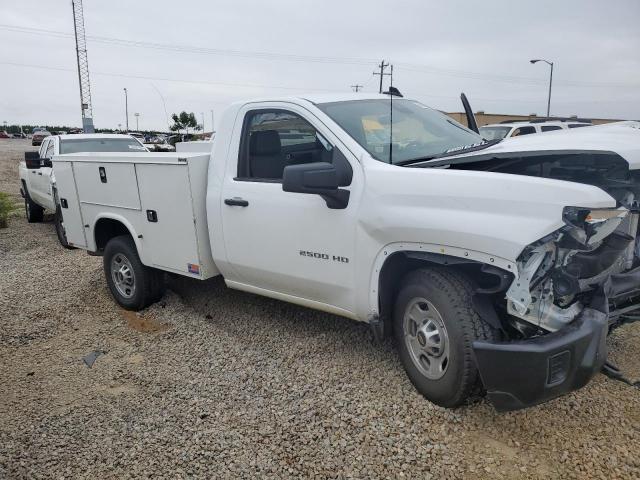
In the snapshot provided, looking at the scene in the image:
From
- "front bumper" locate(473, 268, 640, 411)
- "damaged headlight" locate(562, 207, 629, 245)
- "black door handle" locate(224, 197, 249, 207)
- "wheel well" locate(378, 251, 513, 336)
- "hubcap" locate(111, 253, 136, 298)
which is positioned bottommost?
"hubcap" locate(111, 253, 136, 298)

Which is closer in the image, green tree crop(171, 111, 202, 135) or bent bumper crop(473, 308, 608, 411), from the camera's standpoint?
Result: bent bumper crop(473, 308, 608, 411)

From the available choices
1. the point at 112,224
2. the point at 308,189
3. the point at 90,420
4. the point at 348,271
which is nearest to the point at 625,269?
the point at 348,271

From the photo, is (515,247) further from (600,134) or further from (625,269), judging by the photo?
(600,134)

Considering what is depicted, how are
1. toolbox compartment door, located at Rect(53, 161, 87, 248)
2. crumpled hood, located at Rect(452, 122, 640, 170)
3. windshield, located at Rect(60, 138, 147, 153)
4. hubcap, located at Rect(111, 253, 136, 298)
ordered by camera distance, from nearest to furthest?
1. crumpled hood, located at Rect(452, 122, 640, 170)
2. hubcap, located at Rect(111, 253, 136, 298)
3. toolbox compartment door, located at Rect(53, 161, 87, 248)
4. windshield, located at Rect(60, 138, 147, 153)

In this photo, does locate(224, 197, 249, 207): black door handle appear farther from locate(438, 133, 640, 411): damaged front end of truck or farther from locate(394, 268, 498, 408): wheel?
locate(438, 133, 640, 411): damaged front end of truck

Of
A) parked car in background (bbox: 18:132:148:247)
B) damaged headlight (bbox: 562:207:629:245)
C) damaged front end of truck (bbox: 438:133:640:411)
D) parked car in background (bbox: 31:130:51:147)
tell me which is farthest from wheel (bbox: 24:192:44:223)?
parked car in background (bbox: 31:130:51:147)

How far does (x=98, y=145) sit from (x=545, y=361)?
8.98 meters

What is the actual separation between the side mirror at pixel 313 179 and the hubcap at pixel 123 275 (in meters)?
2.72

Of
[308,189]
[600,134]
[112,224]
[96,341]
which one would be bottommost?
[96,341]

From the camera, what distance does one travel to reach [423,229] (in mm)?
2969

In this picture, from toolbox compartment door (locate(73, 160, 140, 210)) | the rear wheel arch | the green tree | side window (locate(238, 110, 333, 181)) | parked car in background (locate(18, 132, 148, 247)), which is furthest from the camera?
the green tree

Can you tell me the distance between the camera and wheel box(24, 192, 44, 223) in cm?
1091

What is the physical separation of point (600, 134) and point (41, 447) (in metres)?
3.86

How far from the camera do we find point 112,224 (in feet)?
18.1
